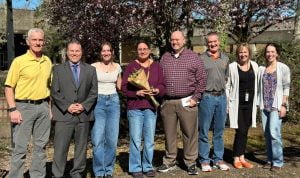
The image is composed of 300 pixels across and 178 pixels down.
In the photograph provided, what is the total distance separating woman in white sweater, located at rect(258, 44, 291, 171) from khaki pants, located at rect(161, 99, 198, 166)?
1202 mm

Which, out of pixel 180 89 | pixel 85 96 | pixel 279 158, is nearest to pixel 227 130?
pixel 279 158

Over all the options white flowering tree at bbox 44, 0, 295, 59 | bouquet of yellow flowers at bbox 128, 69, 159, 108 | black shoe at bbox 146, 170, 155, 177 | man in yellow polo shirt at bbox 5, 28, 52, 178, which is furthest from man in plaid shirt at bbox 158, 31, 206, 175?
white flowering tree at bbox 44, 0, 295, 59

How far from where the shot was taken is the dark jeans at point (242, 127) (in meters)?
7.69

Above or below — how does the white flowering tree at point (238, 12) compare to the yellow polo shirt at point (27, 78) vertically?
above

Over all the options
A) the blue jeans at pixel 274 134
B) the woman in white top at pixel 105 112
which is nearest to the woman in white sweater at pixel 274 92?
the blue jeans at pixel 274 134

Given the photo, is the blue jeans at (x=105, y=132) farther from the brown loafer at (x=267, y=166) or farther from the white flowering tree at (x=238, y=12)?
the white flowering tree at (x=238, y=12)

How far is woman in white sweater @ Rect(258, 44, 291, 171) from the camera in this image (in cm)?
756

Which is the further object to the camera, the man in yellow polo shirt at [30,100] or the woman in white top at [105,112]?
the woman in white top at [105,112]

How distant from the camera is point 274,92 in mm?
7574

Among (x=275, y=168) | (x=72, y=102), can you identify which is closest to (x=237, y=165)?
(x=275, y=168)

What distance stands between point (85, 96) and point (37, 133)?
80cm

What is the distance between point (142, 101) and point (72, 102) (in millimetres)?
1064

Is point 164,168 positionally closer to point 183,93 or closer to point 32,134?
point 183,93

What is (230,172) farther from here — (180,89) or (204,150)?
(180,89)
